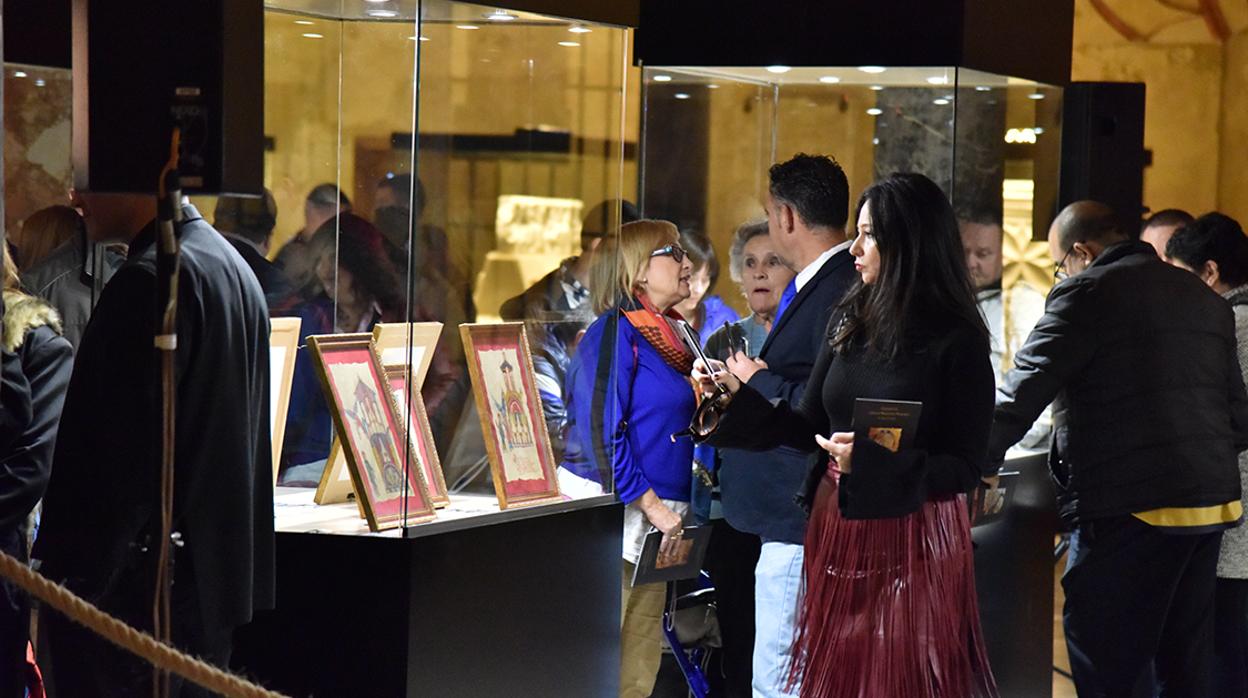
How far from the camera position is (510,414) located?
12.8ft

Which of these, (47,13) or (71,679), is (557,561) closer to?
(71,679)

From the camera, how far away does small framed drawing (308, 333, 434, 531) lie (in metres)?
3.46

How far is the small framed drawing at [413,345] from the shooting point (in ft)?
11.6

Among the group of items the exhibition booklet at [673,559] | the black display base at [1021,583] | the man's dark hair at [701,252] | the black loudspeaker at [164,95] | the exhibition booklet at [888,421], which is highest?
the black loudspeaker at [164,95]

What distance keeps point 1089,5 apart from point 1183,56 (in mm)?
563

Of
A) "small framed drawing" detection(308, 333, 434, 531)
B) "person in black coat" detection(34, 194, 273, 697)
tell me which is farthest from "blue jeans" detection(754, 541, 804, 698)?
"person in black coat" detection(34, 194, 273, 697)

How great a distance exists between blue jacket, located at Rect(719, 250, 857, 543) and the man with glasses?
0.67m

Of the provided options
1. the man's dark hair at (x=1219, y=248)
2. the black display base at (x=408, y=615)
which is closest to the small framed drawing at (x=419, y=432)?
the black display base at (x=408, y=615)

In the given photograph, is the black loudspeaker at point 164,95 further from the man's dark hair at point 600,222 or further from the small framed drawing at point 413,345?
the man's dark hair at point 600,222

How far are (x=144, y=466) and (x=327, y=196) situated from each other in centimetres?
115

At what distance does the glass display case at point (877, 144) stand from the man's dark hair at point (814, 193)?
56cm

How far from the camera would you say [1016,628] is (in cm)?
523

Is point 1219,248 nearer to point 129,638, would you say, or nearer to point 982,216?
point 982,216

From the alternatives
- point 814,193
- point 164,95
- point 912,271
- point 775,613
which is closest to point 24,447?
point 164,95
